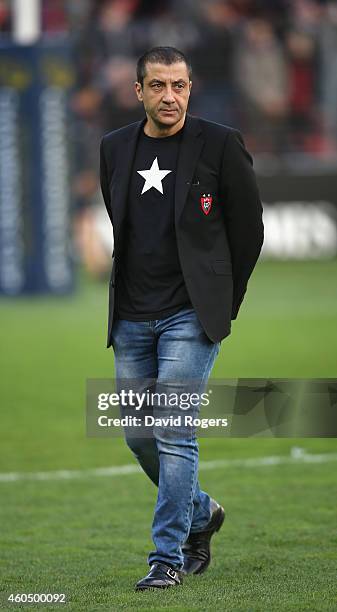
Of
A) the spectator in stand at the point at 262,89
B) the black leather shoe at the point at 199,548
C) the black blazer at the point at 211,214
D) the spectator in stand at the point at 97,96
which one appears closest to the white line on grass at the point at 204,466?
the black leather shoe at the point at 199,548

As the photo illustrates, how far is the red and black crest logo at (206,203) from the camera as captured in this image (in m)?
5.25

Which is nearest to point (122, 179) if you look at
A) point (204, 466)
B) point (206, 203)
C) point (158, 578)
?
point (206, 203)

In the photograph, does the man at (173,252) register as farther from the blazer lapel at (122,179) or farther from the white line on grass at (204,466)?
the white line on grass at (204,466)

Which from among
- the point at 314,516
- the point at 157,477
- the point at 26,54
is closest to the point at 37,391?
the point at 314,516

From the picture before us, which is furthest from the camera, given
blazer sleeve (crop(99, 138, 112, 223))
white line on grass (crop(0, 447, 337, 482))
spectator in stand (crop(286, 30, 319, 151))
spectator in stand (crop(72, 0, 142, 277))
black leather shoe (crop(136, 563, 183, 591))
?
spectator in stand (crop(286, 30, 319, 151))

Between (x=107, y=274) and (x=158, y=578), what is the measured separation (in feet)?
53.2

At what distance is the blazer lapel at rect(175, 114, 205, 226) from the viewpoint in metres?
5.21

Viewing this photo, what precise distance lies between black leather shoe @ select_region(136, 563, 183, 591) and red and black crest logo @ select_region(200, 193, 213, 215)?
1366 mm

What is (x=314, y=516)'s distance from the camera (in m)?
6.91

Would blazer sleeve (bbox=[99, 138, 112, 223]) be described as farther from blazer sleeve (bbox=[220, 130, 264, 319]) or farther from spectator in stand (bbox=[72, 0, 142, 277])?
spectator in stand (bbox=[72, 0, 142, 277])

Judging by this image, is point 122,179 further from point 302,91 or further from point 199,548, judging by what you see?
point 302,91

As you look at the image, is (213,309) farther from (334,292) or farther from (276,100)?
(276,100)

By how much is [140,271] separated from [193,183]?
1.33 ft

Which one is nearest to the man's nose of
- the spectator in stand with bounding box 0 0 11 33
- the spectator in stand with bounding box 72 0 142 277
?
the spectator in stand with bounding box 72 0 142 277
